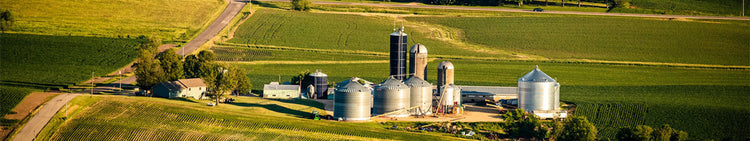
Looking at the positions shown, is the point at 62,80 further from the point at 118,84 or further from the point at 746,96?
the point at 746,96

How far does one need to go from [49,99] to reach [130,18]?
234 feet

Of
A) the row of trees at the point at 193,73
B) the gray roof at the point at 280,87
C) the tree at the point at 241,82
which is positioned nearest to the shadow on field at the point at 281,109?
the row of trees at the point at 193,73

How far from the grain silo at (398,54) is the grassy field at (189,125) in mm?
16459

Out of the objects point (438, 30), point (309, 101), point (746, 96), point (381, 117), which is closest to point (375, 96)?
point (381, 117)

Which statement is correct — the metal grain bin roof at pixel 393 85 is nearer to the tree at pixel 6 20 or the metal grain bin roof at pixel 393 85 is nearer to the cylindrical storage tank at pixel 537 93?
the cylindrical storage tank at pixel 537 93

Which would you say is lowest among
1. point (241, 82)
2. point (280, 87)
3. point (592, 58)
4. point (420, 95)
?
point (420, 95)

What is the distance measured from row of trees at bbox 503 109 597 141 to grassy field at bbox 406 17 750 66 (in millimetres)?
58361

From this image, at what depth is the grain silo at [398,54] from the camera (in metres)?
134

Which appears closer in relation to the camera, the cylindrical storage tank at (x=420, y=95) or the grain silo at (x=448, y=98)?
the cylindrical storage tank at (x=420, y=95)

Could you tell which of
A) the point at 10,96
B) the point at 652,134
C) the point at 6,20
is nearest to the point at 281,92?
the point at 10,96

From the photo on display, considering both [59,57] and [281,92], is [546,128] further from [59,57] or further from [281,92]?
[59,57]

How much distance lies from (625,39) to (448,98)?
68.4m

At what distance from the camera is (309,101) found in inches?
5320

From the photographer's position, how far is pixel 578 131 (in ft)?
366
